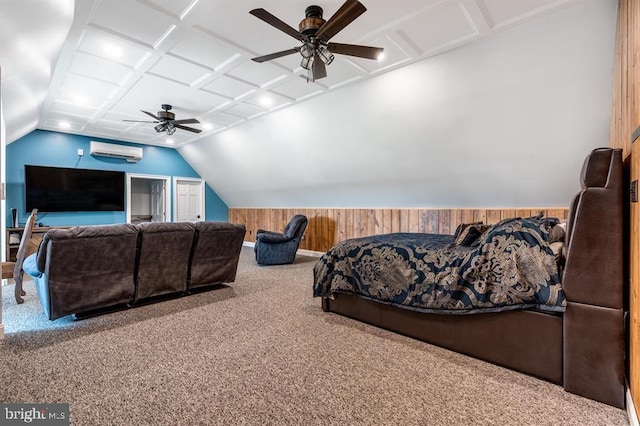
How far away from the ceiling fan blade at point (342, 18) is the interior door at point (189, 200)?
742 centimetres

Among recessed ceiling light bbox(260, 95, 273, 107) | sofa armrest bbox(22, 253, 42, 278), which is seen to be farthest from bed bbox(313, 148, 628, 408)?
recessed ceiling light bbox(260, 95, 273, 107)

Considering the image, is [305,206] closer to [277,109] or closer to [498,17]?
[277,109]

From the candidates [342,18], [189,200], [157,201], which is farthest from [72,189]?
[342,18]

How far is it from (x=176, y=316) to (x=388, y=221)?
13.4ft

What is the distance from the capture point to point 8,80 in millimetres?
3373

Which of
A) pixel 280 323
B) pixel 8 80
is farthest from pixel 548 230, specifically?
pixel 8 80

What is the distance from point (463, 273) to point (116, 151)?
8.10m

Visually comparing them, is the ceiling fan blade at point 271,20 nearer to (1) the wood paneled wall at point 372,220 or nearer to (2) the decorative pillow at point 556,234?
(2) the decorative pillow at point 556,234

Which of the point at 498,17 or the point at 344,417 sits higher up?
the point at 498,17

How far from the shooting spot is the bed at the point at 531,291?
69.5 inches

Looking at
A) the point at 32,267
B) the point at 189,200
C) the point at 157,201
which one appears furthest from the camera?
the point at 189,200

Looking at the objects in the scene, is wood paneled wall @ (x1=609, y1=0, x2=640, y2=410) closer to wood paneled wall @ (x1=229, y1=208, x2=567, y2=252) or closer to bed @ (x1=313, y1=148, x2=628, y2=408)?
bed @ (x1=313, y1=148, x2=628, y2=408)

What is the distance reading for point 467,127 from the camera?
410cm

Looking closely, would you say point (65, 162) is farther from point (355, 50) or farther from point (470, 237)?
point (470, 237)
